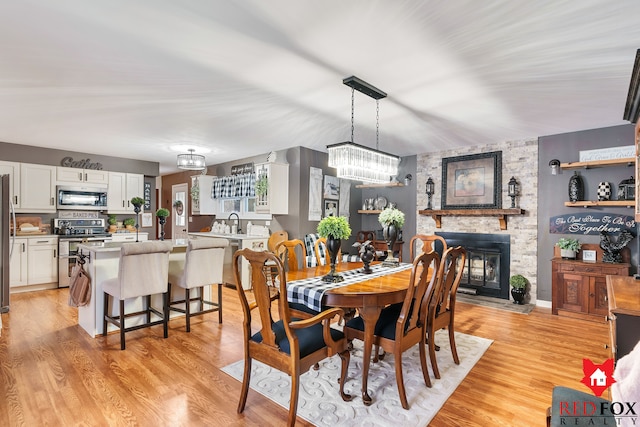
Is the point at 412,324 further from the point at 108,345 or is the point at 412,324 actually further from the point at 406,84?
the point at 108,345

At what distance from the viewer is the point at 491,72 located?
2.71 metres

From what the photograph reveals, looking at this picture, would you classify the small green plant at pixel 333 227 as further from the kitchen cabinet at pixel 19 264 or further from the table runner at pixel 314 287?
the kitchen cabinet at pixel 19 264

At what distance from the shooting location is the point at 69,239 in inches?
227

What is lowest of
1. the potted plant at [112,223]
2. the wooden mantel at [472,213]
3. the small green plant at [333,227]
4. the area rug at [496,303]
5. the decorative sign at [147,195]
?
the area rug at [496,303]

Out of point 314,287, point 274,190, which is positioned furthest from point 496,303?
point 274,190

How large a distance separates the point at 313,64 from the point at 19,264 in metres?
5.78

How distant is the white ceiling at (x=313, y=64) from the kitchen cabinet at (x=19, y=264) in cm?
196

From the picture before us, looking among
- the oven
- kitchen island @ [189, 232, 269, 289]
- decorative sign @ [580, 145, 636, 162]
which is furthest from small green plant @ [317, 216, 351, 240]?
the oven

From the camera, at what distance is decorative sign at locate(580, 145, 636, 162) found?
4160 millimetres

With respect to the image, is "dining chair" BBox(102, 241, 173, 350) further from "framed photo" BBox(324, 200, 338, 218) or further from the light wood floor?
"framed photo" BBox(324, 200, 338, 218)

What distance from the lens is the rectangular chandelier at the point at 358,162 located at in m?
3.20

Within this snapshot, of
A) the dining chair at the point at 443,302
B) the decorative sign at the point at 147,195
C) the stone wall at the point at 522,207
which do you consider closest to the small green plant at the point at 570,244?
the stone wall at the point at 522,207

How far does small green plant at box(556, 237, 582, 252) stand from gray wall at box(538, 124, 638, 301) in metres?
0.18

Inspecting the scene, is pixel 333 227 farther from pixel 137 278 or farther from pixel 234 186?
pixel 234 186
